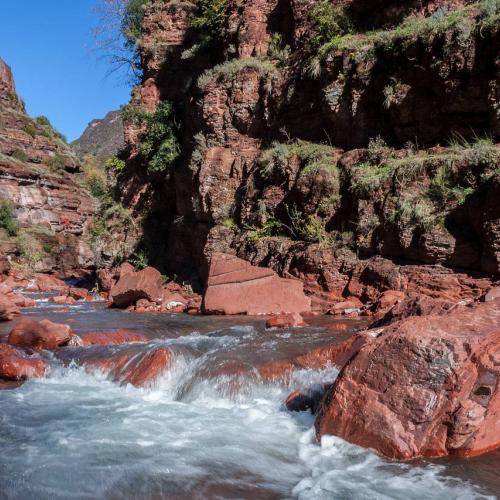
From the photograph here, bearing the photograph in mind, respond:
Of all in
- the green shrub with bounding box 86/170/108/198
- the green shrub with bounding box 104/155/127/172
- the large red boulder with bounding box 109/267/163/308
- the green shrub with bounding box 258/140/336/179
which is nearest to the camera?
the green shrub with bounding box 258/140/336/179

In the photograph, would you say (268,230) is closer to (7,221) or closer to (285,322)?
(285,322)

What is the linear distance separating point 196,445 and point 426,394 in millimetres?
1932

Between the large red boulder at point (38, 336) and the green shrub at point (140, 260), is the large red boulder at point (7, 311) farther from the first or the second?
the green shrub at point (140, 260)

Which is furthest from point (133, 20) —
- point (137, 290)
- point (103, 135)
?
point (103, 135)

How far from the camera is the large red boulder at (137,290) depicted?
523 inches

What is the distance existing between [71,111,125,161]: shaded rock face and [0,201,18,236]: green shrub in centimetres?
5129

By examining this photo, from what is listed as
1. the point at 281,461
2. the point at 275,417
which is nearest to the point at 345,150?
the point at 275,417

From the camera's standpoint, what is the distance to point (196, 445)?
415 cm

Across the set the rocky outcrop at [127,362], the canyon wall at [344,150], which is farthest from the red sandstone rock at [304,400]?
the canyon wall at [344,150]

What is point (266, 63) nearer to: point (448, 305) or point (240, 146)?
point (240, 146)

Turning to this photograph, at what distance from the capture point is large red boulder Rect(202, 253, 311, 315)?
10.6 metres

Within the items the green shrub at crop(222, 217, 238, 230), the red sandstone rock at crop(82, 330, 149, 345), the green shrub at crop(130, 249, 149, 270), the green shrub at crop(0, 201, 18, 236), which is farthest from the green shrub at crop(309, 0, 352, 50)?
the green shrub at crop(0, 201, 18, 236)

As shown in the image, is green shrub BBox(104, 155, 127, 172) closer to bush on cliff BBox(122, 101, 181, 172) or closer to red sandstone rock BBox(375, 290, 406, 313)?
bush on cliff BBox(122, 101, 181, 172)

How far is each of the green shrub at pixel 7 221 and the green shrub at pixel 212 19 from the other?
1842cm
